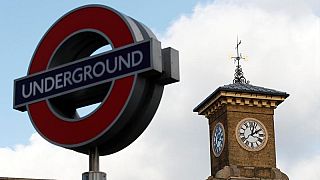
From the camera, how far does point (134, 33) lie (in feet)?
27.9

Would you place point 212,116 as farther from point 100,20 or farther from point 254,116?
point 100,20

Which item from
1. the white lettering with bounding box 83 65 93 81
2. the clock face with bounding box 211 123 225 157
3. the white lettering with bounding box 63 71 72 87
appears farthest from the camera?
the clock face with bounding box 211 123 225 157

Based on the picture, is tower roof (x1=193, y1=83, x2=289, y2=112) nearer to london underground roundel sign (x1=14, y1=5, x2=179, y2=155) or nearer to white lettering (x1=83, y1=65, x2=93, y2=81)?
london underground roundel sign (x1=14, y1=5, x2=179, y2=155)

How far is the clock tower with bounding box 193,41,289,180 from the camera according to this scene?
42188 millimetres

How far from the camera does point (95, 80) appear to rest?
869 cm

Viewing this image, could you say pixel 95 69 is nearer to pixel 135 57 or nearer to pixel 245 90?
pixel 135 57

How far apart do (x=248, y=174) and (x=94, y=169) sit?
3389 centimetres

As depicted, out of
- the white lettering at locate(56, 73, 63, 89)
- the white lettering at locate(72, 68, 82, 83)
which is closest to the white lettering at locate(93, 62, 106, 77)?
the white lettering at locate(72, 68, 82, 83)

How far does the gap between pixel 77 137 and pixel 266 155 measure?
35.1 metres

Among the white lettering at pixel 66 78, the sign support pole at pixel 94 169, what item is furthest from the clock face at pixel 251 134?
the sign support pole at pixel 94 169

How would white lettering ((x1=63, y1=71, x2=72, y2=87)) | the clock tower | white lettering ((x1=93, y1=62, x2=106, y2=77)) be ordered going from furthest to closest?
the clock tower → white lettering ((x1=63, y1=71, x2=72, y2=87)) → white lettering ((x1=93, y1=62, x2=106, y2=77))

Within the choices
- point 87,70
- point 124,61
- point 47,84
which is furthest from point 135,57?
point 47,84

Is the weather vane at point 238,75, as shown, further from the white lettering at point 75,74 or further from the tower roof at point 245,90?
the white lettering at point 75,74

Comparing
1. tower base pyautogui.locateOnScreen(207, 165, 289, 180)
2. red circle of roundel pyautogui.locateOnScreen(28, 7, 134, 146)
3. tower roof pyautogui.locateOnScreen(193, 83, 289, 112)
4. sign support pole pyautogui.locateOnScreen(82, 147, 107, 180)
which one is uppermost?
tower roof pyautogui.locateOnScreen(193, 83, 289, 112)
